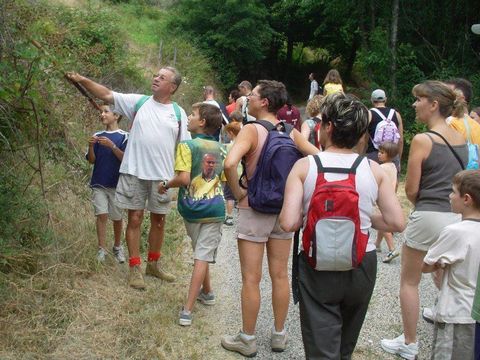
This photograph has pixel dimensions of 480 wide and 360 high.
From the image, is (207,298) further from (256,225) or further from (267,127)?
(267,127)

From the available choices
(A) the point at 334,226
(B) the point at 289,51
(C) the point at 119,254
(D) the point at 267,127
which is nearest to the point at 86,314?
(C) the point at 119,254

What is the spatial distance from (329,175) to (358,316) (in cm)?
79

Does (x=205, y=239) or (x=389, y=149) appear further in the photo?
(x=389, y=149)

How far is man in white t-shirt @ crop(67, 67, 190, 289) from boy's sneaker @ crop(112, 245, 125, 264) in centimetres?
62

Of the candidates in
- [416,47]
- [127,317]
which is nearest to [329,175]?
[127,317]

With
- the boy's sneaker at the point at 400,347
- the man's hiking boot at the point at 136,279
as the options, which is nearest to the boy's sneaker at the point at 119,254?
the man's hiking boot at the point at 136,279

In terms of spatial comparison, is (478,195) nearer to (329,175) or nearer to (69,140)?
(329,175)

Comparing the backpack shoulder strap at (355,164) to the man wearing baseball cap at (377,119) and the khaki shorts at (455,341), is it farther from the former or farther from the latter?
the man wearing baseball cap at (377,119)

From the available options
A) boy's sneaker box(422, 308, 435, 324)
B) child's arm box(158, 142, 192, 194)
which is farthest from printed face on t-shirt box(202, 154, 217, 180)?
boy's sneaker box(422, 308, 435, 324)

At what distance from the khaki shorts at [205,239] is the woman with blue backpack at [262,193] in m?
0.53

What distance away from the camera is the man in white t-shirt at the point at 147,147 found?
4550mm

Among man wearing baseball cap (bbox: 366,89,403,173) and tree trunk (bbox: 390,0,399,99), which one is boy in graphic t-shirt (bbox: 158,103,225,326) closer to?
man wearing baseball cap (bbox: 366,89,403,173)

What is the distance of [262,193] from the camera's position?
364 centimetres

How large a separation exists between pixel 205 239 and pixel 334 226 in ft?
6.17
